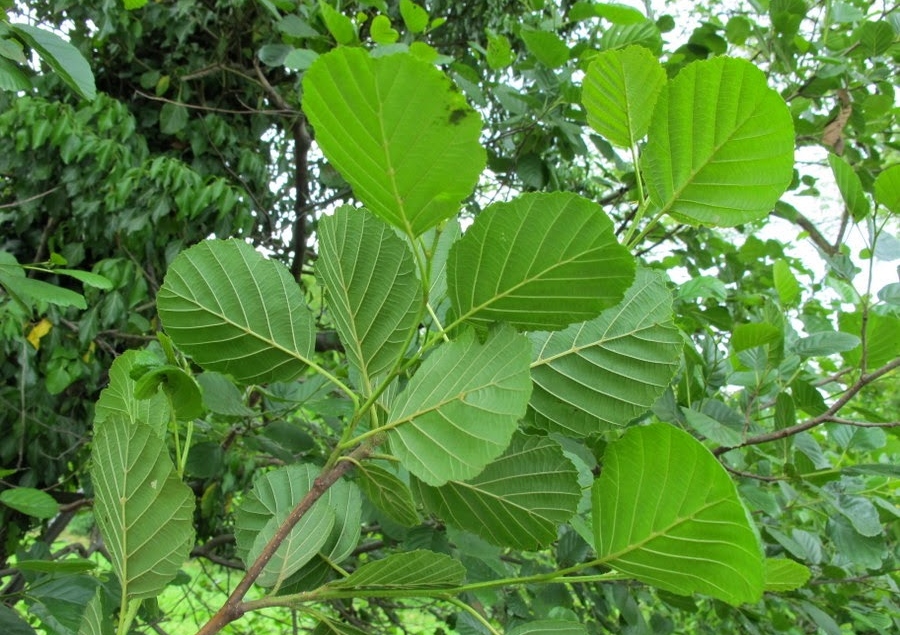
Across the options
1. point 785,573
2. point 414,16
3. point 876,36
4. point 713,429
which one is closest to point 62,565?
point 785,573

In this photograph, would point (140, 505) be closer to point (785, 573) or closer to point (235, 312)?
point (235, 312)

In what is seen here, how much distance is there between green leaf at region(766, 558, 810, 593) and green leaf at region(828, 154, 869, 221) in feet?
1.25

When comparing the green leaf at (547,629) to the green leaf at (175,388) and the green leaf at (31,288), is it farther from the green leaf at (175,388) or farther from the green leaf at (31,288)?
the green leaf at (31,288)

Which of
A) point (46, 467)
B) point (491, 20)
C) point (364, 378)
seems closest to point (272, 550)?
point (364, 378)

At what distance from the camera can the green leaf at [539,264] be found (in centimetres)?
30

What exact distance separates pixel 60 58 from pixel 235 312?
0.47 m

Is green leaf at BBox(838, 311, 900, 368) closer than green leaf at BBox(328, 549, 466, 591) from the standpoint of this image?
No

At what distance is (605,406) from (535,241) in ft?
0.40

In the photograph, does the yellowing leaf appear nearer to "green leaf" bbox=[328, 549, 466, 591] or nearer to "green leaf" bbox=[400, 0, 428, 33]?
"green leaf" bbox=[400, 0, 428, 33]

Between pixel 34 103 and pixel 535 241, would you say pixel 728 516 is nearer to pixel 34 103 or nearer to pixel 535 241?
pixel 535 241

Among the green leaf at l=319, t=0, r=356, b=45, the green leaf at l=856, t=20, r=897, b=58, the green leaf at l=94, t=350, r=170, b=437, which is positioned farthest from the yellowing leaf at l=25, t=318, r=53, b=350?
the green leaf at l=856, t=20, r=897, b=58

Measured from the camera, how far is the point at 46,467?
206 centimetres

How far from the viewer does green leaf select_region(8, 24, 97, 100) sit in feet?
2.15

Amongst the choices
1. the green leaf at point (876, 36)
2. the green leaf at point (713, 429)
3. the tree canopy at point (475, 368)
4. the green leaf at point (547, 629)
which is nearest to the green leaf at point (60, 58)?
the tree canopy at point (475, 368)
